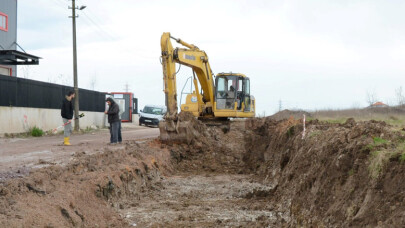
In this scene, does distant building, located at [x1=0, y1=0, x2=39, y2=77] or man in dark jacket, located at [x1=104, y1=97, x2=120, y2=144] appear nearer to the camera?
man in dark jacket, located at [x1=104, y1=97, x2=120, y2=144]

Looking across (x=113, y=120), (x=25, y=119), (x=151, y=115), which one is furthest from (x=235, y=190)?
(x=151, y=115)

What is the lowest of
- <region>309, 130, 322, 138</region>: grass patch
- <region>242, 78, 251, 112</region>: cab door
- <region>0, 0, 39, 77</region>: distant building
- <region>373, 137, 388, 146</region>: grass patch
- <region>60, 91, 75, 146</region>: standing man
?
<region>309, 130, 322, 138</region>: grass patch

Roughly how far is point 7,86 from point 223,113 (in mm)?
10590

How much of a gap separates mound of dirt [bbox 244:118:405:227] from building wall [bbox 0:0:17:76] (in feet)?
82.1

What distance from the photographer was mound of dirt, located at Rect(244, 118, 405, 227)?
Result: 4988 millimetres

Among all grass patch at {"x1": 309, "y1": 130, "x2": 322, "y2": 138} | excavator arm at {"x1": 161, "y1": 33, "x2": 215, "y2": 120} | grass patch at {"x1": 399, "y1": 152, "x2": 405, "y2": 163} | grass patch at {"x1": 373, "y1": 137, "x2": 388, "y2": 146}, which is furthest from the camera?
excavator arm at {"x1": 161, "y1": 33, "x2": 215, "y2": 120}

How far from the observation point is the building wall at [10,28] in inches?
1188

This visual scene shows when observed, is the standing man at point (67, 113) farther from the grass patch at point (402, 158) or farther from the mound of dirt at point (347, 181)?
the grass patch at point (402, 158)

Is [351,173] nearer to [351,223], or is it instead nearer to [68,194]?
[351,223]

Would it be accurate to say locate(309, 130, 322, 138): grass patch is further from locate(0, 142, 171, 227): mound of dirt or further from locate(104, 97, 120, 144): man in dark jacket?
locate(104, 97, 120, 144): man in dark jacket

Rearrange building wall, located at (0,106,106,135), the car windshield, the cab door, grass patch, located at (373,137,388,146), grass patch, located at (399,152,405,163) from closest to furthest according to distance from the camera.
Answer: grass patch, located at (399,152,405,163) < grass patch, located at (373,137,388,146) < the cab door < building wall, located at (0,106,106,135) < the car windshield

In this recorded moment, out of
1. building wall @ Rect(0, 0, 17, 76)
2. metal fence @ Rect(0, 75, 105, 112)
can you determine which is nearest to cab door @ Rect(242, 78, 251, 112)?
metal fence @ Rect(0, 75, 105, 112)

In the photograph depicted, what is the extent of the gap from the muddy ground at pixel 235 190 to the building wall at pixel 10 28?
787 inches

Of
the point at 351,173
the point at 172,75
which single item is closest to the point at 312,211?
the point at 351,173
